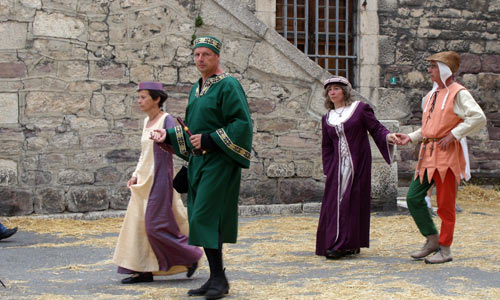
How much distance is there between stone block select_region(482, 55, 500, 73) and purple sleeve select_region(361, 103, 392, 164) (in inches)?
266

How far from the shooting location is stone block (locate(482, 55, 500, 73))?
12.3 meters

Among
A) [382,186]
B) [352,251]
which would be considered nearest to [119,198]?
[382,186]


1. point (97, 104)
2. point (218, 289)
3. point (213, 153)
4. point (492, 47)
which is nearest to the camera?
point (218, 289)

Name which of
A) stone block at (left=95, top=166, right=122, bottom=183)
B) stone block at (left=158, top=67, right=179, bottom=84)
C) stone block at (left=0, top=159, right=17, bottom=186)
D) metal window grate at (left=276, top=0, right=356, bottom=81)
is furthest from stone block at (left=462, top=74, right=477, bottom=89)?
stone block at (left=0, top=159, right=17, bottom=186)

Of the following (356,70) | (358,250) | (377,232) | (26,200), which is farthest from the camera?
(356,70)

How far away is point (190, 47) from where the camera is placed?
344 inches

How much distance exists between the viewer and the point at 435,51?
12117 mm

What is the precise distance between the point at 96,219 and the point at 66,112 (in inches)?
49.6

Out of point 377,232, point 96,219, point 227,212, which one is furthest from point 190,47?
point 227,212

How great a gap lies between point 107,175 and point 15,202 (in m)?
1.05

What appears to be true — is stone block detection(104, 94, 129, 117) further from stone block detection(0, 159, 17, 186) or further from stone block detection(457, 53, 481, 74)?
stone block detection(457, 53, 481, 74)

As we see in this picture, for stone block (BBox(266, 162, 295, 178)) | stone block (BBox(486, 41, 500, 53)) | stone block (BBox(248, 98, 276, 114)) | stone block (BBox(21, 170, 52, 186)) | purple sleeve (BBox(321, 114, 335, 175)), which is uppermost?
stone block (BBox(486, 41, 500, 53))

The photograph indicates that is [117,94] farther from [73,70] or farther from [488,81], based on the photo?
[488,81]

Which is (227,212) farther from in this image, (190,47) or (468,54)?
(468,54)
